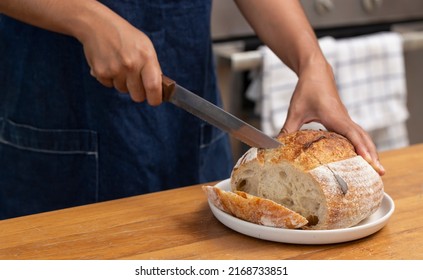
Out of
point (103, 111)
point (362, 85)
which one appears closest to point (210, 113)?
point (103, 111)

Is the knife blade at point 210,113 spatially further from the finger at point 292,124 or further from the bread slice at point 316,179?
the finger at point 292,124

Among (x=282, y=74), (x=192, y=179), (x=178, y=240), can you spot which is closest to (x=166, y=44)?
(x=192, y=179)

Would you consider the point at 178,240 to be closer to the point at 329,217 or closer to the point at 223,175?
the point at 329,217

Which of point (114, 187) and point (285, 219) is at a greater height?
point (285, 219)

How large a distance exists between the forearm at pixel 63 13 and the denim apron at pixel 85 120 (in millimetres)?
216

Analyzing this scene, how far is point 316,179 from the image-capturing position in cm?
106

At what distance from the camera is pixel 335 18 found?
7.71ft

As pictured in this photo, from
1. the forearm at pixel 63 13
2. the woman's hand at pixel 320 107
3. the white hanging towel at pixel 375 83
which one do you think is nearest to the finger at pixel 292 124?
the woman's hand at pixel 320 107

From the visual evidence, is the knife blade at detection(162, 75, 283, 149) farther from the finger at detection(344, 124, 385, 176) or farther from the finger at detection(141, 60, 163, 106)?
the finger at detection(344, 124, 385, 176)

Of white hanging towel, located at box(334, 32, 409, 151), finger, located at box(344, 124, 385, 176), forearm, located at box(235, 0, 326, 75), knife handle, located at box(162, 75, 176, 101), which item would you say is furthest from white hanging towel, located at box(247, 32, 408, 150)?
knife handle, located at box(162, 75, 176, 101)

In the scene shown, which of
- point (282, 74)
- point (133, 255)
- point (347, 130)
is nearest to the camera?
point (133, 255)

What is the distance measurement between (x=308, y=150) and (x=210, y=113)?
0.53 ft

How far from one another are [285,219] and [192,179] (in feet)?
1.68

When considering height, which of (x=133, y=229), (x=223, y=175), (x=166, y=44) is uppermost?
(x=166, y=44)
